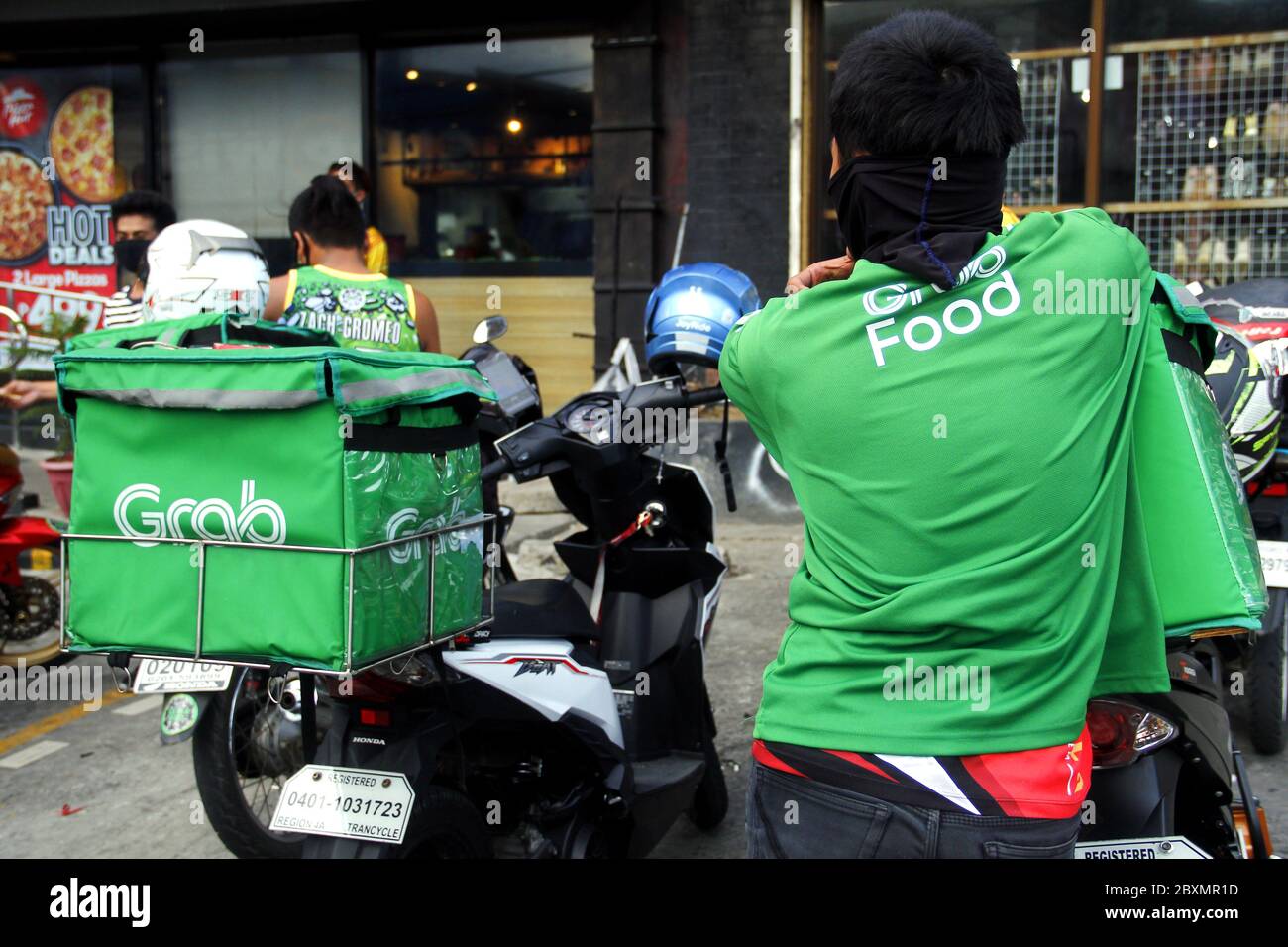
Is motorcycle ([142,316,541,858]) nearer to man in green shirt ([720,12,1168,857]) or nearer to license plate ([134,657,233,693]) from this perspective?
license plate ([134,657,233,693])

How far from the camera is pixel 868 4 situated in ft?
28.0

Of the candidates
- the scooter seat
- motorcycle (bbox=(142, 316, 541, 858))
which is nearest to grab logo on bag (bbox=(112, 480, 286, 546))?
the scooter seat

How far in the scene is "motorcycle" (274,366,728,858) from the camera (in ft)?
8.91

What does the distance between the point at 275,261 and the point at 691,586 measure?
7.95 metres

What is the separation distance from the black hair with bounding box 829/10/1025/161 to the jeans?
91 cm

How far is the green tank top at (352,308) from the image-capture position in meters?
4.09

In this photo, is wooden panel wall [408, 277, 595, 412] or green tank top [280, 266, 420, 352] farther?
wooden panel wall [408, 277, 595, 412]

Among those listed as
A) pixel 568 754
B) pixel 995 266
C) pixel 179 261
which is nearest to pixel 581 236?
pixel 179 261

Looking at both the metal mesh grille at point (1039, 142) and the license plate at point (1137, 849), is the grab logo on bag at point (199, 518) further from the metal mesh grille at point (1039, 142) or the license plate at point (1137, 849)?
the metal mesh grille at point (1039, 142)

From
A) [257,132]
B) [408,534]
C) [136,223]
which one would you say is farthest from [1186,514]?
[257,132]

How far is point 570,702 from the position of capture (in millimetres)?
3035

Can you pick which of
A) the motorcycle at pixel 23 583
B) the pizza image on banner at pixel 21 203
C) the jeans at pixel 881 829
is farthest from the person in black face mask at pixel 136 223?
the pizza image on banner at pixel 21 203

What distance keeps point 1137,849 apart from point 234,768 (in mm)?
2482
